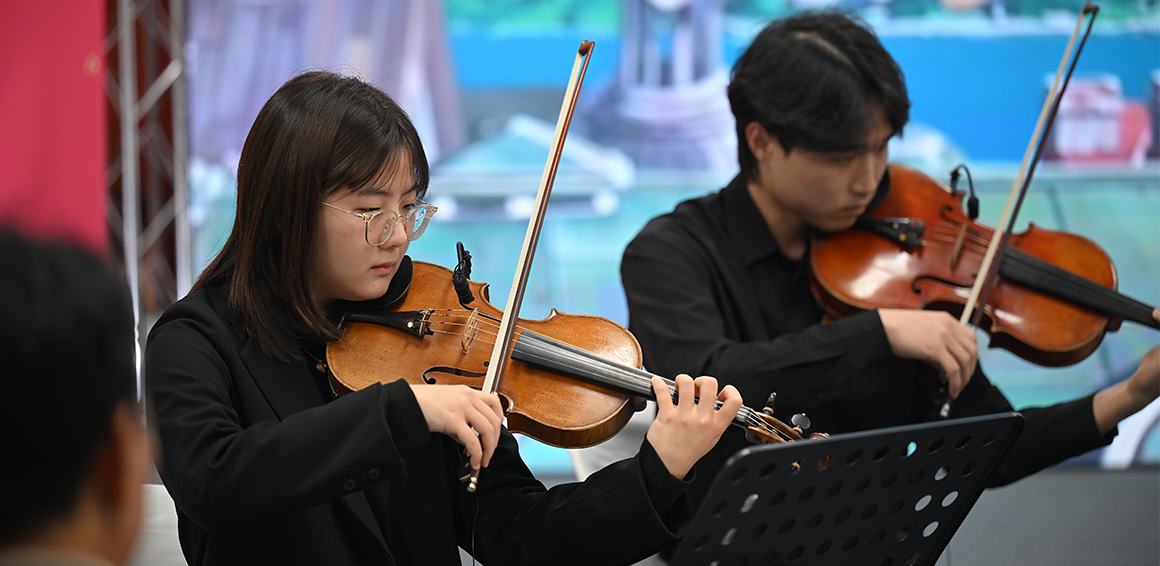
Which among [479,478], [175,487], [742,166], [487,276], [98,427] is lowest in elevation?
[487,276]

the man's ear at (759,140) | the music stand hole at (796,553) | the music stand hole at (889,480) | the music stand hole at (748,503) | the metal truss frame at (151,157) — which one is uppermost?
the man's ear at (759,140)

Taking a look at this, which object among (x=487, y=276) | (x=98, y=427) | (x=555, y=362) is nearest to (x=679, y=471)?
(x=555, y=362)

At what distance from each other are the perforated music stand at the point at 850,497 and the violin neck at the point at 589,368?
8.7 inches

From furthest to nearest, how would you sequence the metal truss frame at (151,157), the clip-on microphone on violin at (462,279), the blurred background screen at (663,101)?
the blurred background screen at (663,101) → the metal truss frame at (151,157) → the clip-on microphone on violin at (462,279)

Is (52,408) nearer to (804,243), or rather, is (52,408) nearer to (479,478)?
(479,478)

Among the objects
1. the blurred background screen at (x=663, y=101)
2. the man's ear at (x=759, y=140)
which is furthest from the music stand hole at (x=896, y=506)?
the blurred background screen at (x=663, y=101)

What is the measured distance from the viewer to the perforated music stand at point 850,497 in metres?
0.96

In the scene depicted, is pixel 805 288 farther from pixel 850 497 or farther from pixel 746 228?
pixel 850 497

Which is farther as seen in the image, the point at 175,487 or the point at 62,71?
the point at 62,71

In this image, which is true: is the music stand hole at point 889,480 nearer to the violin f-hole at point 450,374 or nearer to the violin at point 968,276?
the violin f-hole at point 450,374

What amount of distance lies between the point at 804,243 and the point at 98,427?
1.61 metres

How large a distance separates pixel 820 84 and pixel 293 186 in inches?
41.5

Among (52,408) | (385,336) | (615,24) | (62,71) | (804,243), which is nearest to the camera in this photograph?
(52,408)

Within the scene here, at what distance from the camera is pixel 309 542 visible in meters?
1.20
